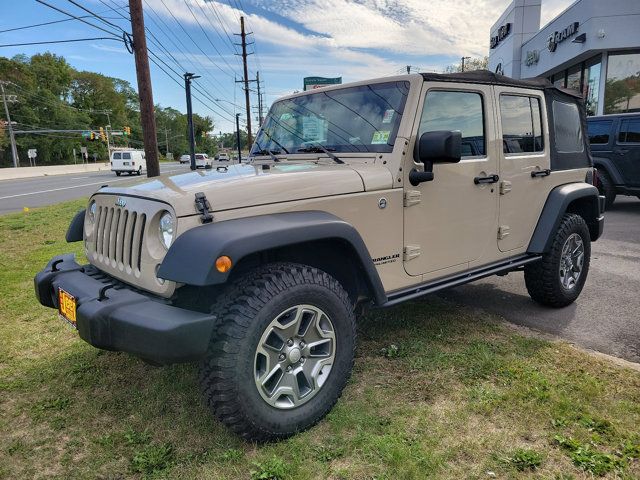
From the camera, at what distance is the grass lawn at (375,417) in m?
2.32

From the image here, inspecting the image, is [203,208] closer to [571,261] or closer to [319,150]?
[319,150]

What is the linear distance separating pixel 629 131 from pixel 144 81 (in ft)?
33.9

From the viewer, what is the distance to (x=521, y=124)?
3916 mm

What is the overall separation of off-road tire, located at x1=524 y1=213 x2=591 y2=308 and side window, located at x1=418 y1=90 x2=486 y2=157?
1332 millimetres

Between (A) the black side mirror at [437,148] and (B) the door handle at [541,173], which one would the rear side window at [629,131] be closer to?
(B) the door handle at [541,173]

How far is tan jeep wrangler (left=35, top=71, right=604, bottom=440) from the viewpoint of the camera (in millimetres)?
2248

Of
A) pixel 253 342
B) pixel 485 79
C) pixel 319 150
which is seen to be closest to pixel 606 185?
pixel 485 79

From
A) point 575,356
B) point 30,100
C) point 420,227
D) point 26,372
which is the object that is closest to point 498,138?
point 420,227

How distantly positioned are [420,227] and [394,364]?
1.00 m

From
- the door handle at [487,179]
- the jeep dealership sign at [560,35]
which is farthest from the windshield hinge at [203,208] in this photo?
the jeep dealership sign at [560,35]

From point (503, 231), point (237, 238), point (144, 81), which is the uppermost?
point (144, 81)

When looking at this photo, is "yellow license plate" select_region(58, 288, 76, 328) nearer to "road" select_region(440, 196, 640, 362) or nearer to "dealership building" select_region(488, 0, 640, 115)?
"road" select_region(440, 196, 640, 362)

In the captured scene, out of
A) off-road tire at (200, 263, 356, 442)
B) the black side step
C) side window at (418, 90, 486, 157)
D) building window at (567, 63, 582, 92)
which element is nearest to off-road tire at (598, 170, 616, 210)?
the black side step

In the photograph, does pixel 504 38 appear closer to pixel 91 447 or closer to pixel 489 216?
pixel 489 216
